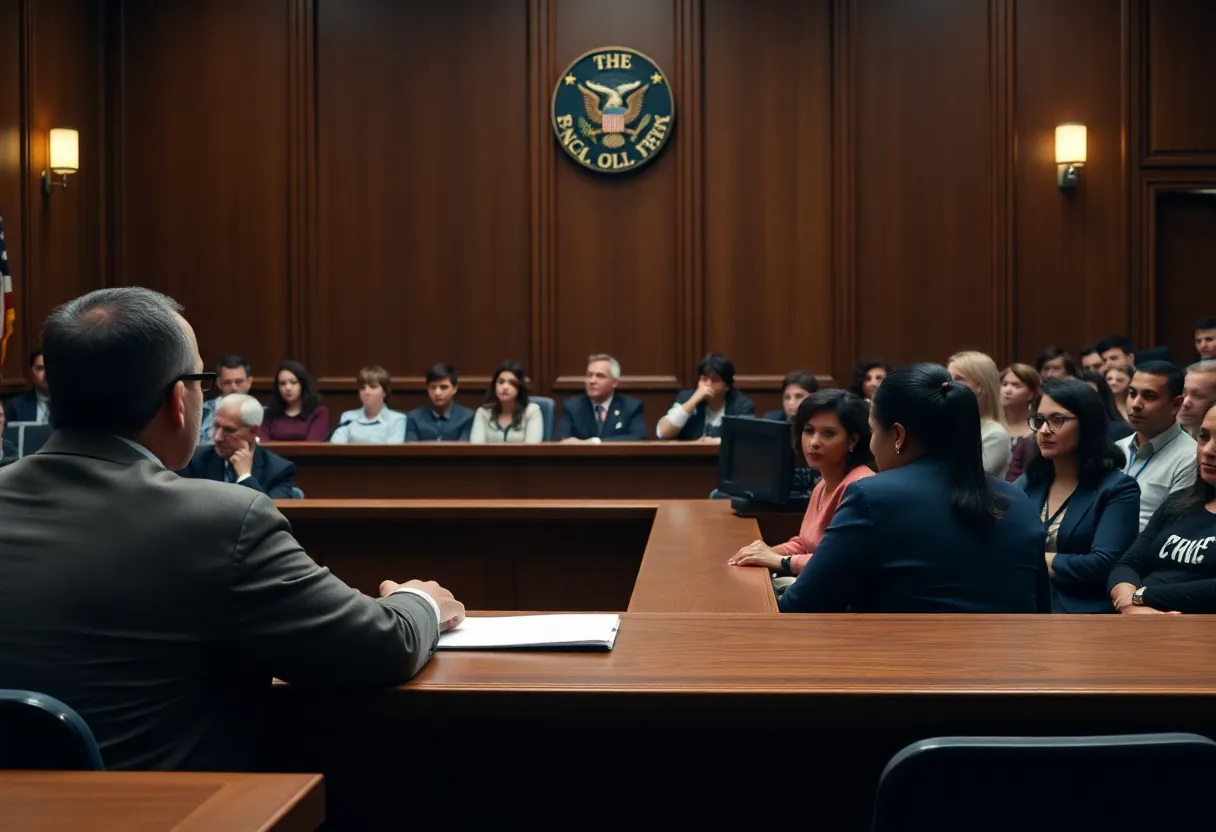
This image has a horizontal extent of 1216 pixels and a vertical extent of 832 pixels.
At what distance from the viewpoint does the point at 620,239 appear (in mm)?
8062

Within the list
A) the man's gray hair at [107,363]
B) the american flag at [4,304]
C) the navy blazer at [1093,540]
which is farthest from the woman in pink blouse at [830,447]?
the american flag at [4,304]

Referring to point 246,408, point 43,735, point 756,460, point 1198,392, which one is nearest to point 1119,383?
point 1198,392

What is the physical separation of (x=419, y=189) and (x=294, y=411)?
179 centimetres

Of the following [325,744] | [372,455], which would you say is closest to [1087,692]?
[325,744]

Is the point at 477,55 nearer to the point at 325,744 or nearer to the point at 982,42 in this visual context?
the point at 982,42

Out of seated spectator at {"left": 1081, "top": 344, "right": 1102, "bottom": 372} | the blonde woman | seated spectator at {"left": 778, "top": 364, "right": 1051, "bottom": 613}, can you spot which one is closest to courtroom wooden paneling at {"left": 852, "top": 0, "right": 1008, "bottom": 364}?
seated spectator at {"left": 1081, "top": 344, "right": 1102, "bottom": 372}

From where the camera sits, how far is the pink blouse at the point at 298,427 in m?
7.08

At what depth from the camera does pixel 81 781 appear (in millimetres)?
1193

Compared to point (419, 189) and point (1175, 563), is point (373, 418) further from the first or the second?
point (1175, 563)

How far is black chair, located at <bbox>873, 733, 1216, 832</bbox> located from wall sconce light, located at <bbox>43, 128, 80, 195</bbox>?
23.9 ft

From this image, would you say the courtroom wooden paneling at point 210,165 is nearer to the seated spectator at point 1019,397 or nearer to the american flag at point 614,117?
the american flag at point 614,117

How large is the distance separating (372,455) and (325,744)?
14.5 ft

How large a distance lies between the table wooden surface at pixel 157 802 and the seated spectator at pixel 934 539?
1418 millimetres

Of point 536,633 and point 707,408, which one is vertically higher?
point 707,408
